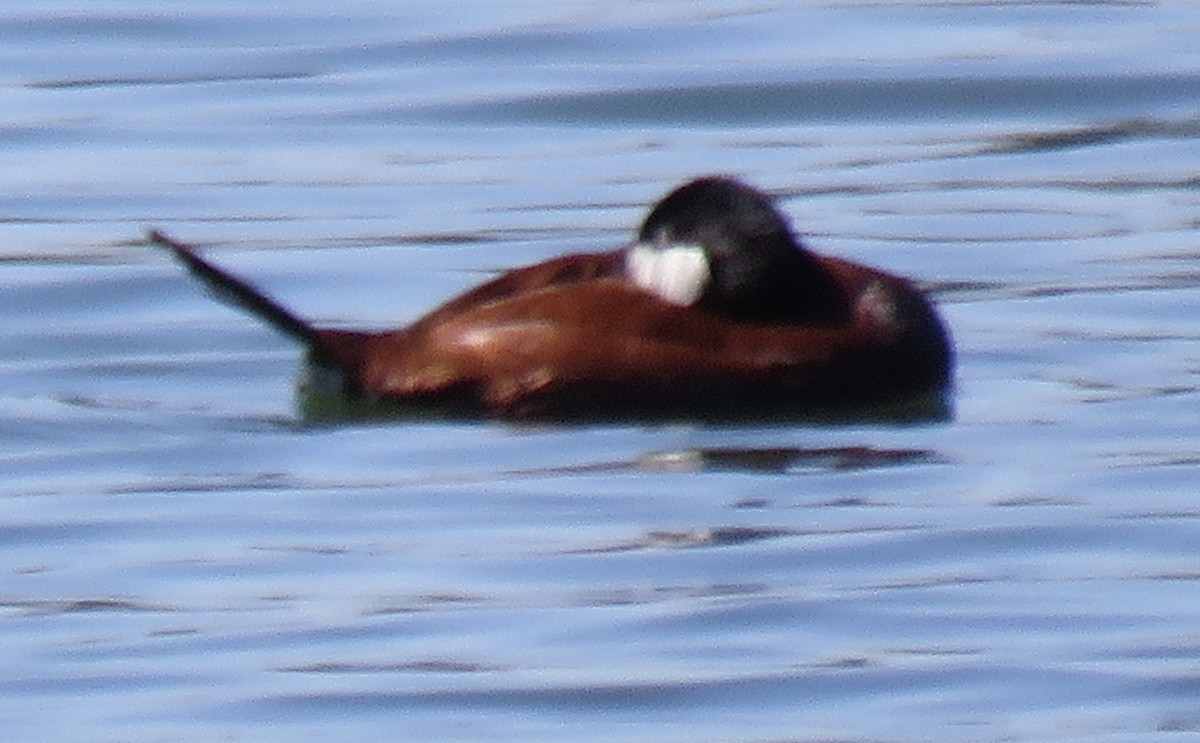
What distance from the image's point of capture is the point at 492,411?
10.8m

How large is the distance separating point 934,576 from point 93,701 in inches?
77.1

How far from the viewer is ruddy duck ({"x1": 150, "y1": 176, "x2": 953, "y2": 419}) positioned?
1074cm

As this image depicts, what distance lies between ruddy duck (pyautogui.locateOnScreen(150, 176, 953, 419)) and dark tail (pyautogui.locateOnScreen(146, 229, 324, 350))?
0.04 ft

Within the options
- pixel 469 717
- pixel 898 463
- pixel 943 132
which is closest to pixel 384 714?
pixel 469 717

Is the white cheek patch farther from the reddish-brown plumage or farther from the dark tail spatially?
the dark tail

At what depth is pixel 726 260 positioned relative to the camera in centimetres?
1085

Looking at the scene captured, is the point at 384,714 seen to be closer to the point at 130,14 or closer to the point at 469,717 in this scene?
the point at 469,717

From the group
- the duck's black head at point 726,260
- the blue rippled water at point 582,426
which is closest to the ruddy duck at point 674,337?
the duck's black head at point 726,260

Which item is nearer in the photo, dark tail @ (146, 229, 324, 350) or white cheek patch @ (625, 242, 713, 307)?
white cheek patch @ (625, 242, 713, 307)

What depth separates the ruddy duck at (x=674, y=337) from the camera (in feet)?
35.2

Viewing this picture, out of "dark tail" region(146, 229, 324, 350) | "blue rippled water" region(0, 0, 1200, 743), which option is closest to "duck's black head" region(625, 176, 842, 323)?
"blue rippled water" region(0, 0, 1200, 743)

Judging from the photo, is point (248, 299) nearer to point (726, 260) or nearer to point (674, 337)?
point (674, 337)

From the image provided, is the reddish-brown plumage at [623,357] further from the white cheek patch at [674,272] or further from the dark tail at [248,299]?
the dark tail at [248,299]

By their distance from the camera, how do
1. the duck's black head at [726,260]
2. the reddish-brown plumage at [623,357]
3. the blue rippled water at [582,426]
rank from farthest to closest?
the duck's black head at [726,260] → the reddish-brown plumage at [623,357] → the blue rippled water at [582,426]
